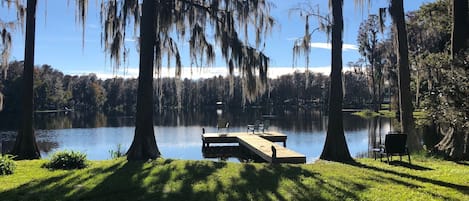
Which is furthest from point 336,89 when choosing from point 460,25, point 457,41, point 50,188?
point 50,188

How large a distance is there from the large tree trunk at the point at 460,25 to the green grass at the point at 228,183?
388cm

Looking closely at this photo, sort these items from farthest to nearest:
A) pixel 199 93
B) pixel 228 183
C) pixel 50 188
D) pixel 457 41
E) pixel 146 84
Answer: pixel 199 93 → pixel 457 41 → pixel 146 84 → pixel 228 183 → pixel 50 188

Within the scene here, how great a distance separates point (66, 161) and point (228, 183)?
3.84 meters

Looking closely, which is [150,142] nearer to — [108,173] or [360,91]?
[108,173]

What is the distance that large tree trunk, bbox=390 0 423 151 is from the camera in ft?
40.1

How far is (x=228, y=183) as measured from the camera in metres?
6.66

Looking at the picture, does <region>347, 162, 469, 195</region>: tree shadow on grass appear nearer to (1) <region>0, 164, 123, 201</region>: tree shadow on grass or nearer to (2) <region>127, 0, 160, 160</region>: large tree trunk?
(2) <region>127, 0, 160, 160</region>: large tree trunk

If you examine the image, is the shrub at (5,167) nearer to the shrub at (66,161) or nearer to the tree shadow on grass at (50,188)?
the shrub at (66,161)

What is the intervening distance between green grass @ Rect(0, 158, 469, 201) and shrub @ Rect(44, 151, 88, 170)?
13.2 inches

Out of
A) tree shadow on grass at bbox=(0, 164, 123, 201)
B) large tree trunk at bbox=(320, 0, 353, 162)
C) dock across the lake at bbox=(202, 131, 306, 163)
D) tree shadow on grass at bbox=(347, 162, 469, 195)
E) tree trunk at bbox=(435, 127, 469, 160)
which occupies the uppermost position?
large tree trunk at bbox=(320, 0, 353, 162)

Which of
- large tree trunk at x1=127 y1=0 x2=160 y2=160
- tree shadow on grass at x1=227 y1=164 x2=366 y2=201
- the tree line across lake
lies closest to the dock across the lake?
large tree trunk at x1=127 y1=0 x2=160 y2=160

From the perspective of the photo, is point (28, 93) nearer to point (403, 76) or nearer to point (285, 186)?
point (285, 186)

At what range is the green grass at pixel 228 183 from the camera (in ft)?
19.3

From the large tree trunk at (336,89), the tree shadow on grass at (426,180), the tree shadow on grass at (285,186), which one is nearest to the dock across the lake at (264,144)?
the large tree trunk at (336,89)
